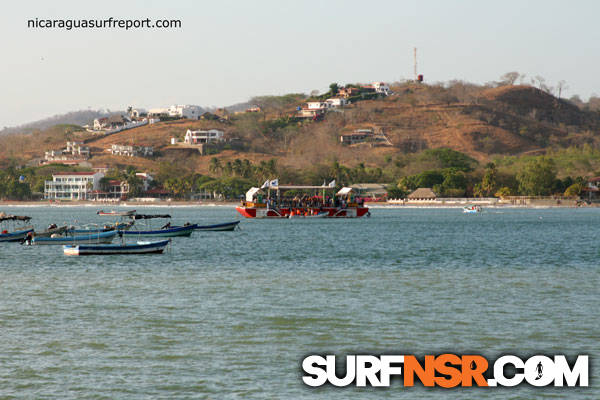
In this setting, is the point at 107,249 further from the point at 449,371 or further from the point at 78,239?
the point at 449,371

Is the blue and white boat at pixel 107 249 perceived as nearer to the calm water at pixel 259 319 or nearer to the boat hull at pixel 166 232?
the calm water at pixel 259 319

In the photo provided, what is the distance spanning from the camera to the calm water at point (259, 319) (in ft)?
76.2

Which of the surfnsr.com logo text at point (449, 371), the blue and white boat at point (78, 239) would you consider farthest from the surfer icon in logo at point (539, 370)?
the blue and white boat at point (78, 239)

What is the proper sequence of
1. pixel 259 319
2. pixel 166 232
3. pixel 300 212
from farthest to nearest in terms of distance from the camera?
1. pixel 300 212
2. pixel 166 232
3. pixel 259 319

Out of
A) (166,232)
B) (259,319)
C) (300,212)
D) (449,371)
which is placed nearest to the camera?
(449,371)

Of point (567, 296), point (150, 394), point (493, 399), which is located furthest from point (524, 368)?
point (567, 296)

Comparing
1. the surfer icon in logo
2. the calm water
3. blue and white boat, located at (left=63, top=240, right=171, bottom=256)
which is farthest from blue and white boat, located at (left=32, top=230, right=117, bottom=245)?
the surfer icon in logo

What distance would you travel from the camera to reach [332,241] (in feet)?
298

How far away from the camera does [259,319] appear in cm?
3341

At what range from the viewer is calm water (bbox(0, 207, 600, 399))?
23.2m

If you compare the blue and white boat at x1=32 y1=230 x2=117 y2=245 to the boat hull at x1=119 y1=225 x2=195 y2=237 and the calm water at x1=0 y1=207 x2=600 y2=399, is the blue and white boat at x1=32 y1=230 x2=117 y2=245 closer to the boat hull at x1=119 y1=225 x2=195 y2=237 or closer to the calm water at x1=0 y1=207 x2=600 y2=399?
the boat hull at x1=119 y1=225 x2=195 y2=237

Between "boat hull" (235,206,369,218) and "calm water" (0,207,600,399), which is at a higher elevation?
"boat hull" (235,206,369,218)

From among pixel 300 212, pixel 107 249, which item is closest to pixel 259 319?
pixel 107 249

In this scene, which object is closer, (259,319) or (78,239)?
(259,319)
